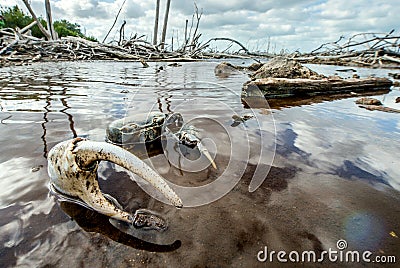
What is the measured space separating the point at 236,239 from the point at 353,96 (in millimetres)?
5408

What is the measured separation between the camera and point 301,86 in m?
4.96

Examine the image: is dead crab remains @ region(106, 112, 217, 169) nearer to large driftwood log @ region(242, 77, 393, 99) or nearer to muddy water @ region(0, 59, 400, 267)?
muddy water @ region(0, 59, 400, 267)

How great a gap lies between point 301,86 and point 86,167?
4802 mm

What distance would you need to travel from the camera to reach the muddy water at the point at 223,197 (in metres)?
1.14

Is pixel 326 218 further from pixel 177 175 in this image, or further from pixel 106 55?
pixel 106 55

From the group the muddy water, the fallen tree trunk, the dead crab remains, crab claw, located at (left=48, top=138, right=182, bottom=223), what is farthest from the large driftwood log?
crab claw, located at (left=48, top=138, right=182, bottom=223)

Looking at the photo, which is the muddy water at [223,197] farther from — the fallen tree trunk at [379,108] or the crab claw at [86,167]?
the fallen tree trunk at [379,108]

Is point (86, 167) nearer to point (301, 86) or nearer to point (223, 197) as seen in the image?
point (223, 197)

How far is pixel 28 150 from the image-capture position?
6.70ft

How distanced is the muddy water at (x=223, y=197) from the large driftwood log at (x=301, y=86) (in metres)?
1.72

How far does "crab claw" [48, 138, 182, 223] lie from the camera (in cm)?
120

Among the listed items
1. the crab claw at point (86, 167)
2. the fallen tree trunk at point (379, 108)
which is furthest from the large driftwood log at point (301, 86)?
the crab claw at point (86, 167)

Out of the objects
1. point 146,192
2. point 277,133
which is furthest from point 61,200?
point 277,133

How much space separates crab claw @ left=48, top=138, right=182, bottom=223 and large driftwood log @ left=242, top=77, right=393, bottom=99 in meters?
3.86
